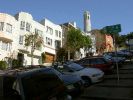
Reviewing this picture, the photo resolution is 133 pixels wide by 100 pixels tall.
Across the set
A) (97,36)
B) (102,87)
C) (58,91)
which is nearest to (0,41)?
(102,87)

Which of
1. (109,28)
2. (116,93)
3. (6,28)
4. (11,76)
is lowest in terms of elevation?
(116,93)

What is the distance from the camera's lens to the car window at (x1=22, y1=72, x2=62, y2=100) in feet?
21.0

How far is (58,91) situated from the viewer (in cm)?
723

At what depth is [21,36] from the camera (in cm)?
5038

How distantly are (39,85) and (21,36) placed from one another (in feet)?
146

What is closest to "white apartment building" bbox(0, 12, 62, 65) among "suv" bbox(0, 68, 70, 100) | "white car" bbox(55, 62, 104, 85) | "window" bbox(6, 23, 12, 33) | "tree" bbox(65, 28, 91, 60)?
"window" bbox(6, 23, 12, 33)

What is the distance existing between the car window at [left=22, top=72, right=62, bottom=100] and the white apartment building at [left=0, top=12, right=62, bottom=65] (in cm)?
3813

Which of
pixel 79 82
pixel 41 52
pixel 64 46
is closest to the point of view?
pixel 79 82

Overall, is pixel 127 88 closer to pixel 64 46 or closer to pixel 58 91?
pixel 58 91

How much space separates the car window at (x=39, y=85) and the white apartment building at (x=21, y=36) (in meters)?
38.1

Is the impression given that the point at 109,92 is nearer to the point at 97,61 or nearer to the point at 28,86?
the point at 97,61

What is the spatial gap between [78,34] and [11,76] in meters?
57.5

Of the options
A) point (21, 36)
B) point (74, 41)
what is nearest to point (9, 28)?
point (21, 36)

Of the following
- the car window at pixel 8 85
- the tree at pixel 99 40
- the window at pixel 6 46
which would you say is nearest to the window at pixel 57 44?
the window at pixel 6 46
